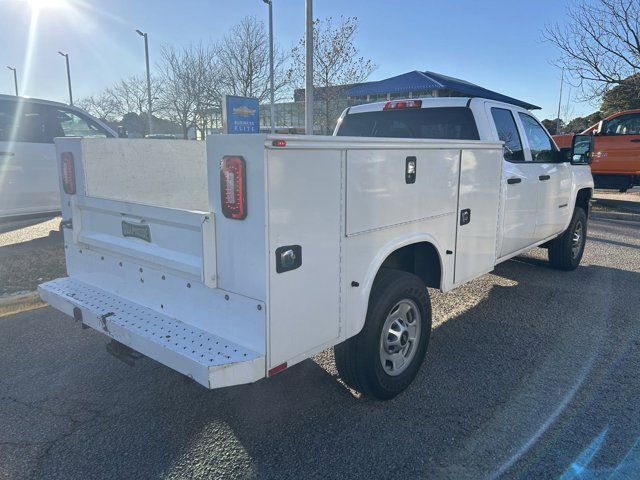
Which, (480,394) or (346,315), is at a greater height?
(346,315)

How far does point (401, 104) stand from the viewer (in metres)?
4.94

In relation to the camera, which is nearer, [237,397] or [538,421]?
[538,421]

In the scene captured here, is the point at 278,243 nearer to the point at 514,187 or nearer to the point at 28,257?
the point at 514,187

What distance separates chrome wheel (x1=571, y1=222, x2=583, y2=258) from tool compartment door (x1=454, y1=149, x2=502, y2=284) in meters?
2.82

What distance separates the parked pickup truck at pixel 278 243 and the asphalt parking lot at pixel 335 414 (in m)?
0.37

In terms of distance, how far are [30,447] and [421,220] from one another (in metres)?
2.73

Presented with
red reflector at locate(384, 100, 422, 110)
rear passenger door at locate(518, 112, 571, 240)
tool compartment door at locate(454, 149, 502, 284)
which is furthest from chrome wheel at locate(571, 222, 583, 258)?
red reflector at locate(384, 100, 422, 110)

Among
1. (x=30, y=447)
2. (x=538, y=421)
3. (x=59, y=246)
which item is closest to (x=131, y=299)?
(x=30, y=447)

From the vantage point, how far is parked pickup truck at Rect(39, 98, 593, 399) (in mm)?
2393

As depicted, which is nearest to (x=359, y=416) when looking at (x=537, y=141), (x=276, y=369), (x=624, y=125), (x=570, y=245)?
(x=276, y=369)

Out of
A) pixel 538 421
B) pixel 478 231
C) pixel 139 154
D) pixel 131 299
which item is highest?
pixel 139 154

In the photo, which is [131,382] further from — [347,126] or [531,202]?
[531,202]

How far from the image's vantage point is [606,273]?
655 centimetres

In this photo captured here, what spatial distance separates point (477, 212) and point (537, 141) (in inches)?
74.9
